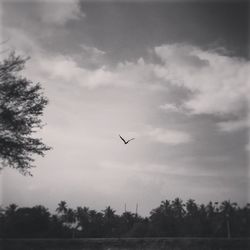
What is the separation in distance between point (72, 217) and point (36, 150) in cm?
8125

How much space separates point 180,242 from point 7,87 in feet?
65.3

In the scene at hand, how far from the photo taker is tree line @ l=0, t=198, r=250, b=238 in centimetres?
5830

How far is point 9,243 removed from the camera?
28.9m

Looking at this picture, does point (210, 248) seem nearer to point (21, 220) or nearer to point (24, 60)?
point (24, 60)

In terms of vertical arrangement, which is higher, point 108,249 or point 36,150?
point 36,150

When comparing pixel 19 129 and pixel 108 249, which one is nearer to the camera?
pixel 19 129

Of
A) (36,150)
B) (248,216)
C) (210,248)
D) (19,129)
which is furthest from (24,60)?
(248,216)

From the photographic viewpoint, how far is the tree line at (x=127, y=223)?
58303 millimetres

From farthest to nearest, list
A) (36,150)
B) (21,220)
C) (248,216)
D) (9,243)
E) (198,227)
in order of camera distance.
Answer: (248,216), (198,227), (21,220), (9,243), (36,150)

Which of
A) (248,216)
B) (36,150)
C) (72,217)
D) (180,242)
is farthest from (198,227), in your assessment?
(36,150)

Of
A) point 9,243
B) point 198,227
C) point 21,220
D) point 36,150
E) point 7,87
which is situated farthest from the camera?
point 198,227

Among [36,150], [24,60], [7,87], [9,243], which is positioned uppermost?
[24,60]

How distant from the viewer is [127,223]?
8675 centimetres

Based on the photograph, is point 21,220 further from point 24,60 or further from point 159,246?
point 24,60
